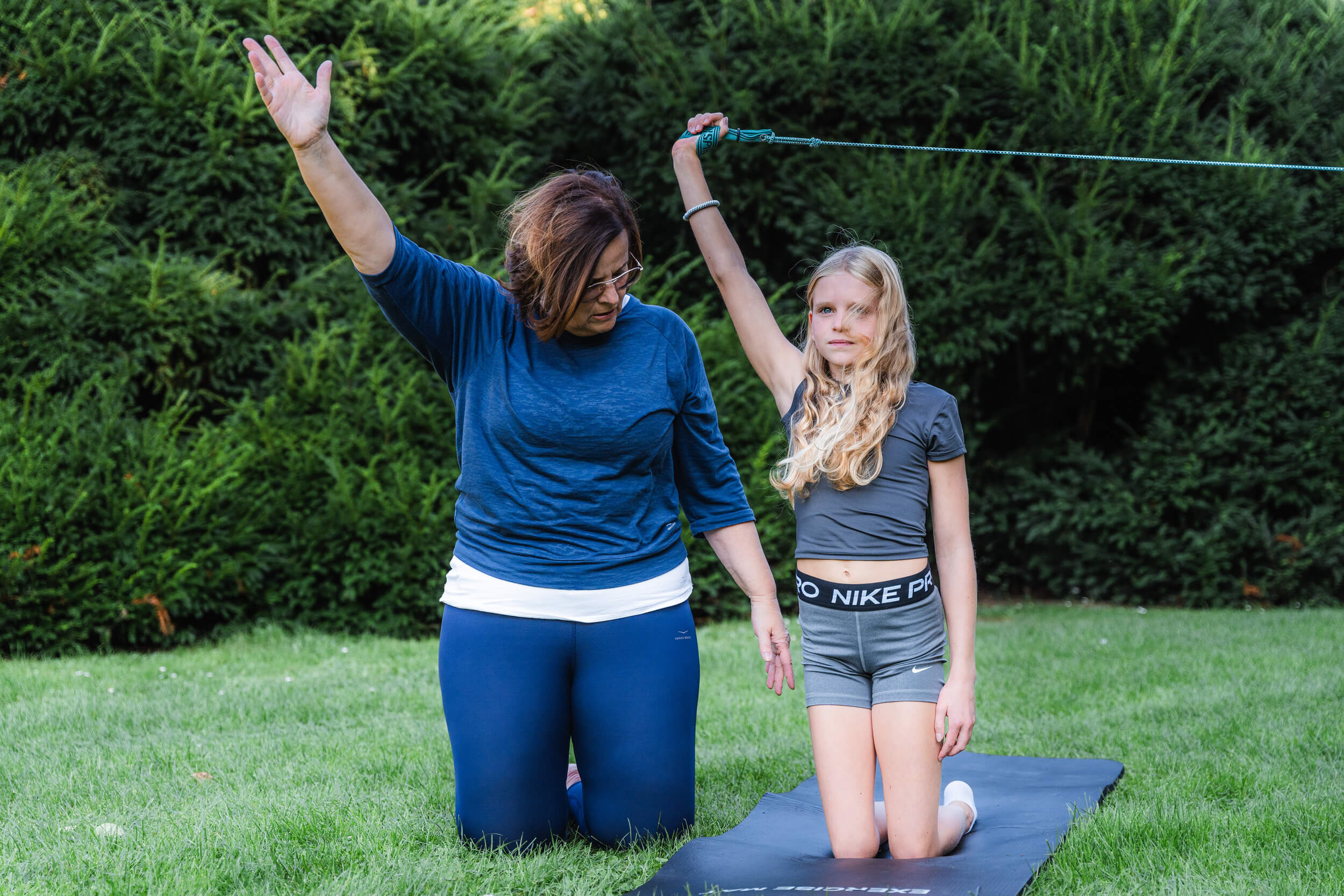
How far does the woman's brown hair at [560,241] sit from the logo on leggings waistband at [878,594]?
90 cm

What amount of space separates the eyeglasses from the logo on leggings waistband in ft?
2.79

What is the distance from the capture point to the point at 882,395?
8.82ft

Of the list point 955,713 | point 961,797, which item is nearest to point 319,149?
point 955,713

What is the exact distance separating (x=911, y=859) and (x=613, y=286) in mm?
1494

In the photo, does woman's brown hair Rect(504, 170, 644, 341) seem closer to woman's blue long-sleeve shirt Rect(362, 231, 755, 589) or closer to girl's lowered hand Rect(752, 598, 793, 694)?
woman's blue long-sleeve shirt Rect(362, 231, 755, 589)

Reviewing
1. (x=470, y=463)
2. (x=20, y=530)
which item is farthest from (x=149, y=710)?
(x=470, y=463)

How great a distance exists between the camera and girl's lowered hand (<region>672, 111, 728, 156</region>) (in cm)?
291

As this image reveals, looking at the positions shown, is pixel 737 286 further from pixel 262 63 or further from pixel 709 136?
pixel 262 63

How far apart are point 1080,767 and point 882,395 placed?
4.86ft

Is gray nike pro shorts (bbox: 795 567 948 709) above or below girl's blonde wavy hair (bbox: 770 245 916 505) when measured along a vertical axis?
below

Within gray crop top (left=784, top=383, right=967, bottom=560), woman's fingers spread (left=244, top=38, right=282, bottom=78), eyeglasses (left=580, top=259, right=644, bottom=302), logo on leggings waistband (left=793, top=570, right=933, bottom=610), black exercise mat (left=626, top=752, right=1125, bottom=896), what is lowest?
black exercise mat (left=626, top=752, right=1125, bottom=896)

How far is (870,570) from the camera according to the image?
2.67m

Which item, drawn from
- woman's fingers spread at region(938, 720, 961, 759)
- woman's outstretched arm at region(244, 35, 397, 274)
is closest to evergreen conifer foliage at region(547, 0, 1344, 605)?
woman's fingers spread at region(938, 720, 961, 759)

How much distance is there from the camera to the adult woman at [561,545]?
8.80 feet
